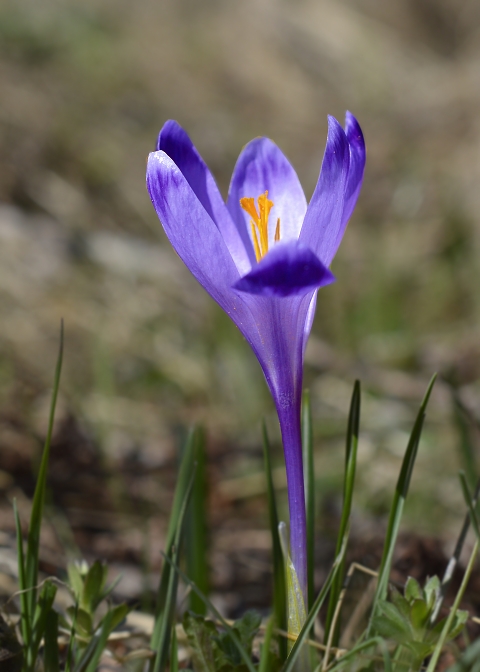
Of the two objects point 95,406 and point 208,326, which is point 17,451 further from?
point 208,326

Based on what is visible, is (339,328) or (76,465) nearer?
(76,465)

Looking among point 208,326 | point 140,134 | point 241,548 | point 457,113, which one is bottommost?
point 241,548

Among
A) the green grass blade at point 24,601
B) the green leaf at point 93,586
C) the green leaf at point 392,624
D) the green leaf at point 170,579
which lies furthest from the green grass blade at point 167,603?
the green leaf at point 392,624

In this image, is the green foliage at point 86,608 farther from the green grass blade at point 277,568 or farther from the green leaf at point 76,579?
the green grass blade at point 277,568

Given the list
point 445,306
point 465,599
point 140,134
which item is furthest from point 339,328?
point 140,134

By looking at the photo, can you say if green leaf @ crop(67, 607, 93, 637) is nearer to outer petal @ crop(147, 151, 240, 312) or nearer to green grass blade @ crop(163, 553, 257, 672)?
green grass blade @ crop(163, 553, 257, 672)

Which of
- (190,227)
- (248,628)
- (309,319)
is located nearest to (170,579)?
(248,628)
